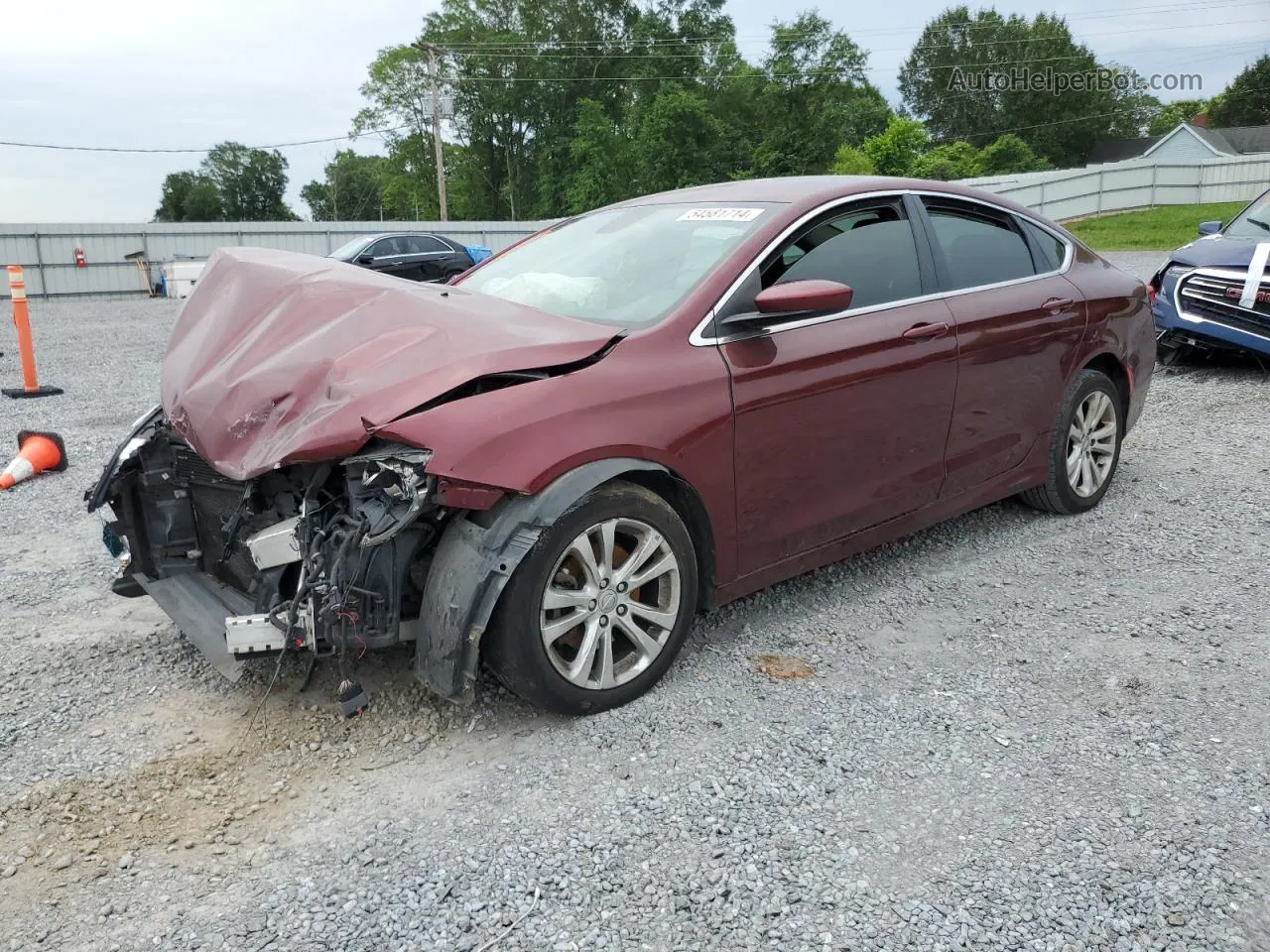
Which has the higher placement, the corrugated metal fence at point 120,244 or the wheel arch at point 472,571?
the corrugated metal fence at point 120,244

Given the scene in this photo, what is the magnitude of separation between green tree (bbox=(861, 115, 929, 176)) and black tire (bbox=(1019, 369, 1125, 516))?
1434 inches

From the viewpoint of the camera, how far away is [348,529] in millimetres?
2854

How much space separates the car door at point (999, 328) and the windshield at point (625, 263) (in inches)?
41.1

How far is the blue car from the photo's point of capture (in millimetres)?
7688

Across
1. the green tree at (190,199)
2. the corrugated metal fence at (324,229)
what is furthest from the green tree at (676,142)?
the green tree at (190,199)

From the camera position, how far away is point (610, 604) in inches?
122

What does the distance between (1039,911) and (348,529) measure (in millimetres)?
2044

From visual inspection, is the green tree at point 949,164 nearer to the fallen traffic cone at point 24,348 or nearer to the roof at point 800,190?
the fallen traffic cone at point 24,348

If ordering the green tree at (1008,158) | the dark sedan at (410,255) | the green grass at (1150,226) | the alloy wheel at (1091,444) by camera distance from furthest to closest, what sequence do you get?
the green tree at (1008,158) < the green grass at (1150,226) < the dark sedan at (410,255) < the alloy wheel at (1091,444)

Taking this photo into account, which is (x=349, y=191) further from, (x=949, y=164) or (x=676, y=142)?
(x=949, y=164)

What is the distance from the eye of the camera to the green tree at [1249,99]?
75.2 metres

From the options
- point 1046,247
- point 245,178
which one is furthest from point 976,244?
point 245,178

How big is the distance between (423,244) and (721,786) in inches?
786

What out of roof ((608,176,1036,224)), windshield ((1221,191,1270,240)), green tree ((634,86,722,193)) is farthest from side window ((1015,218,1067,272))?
green tree ((634,86,722,193))
